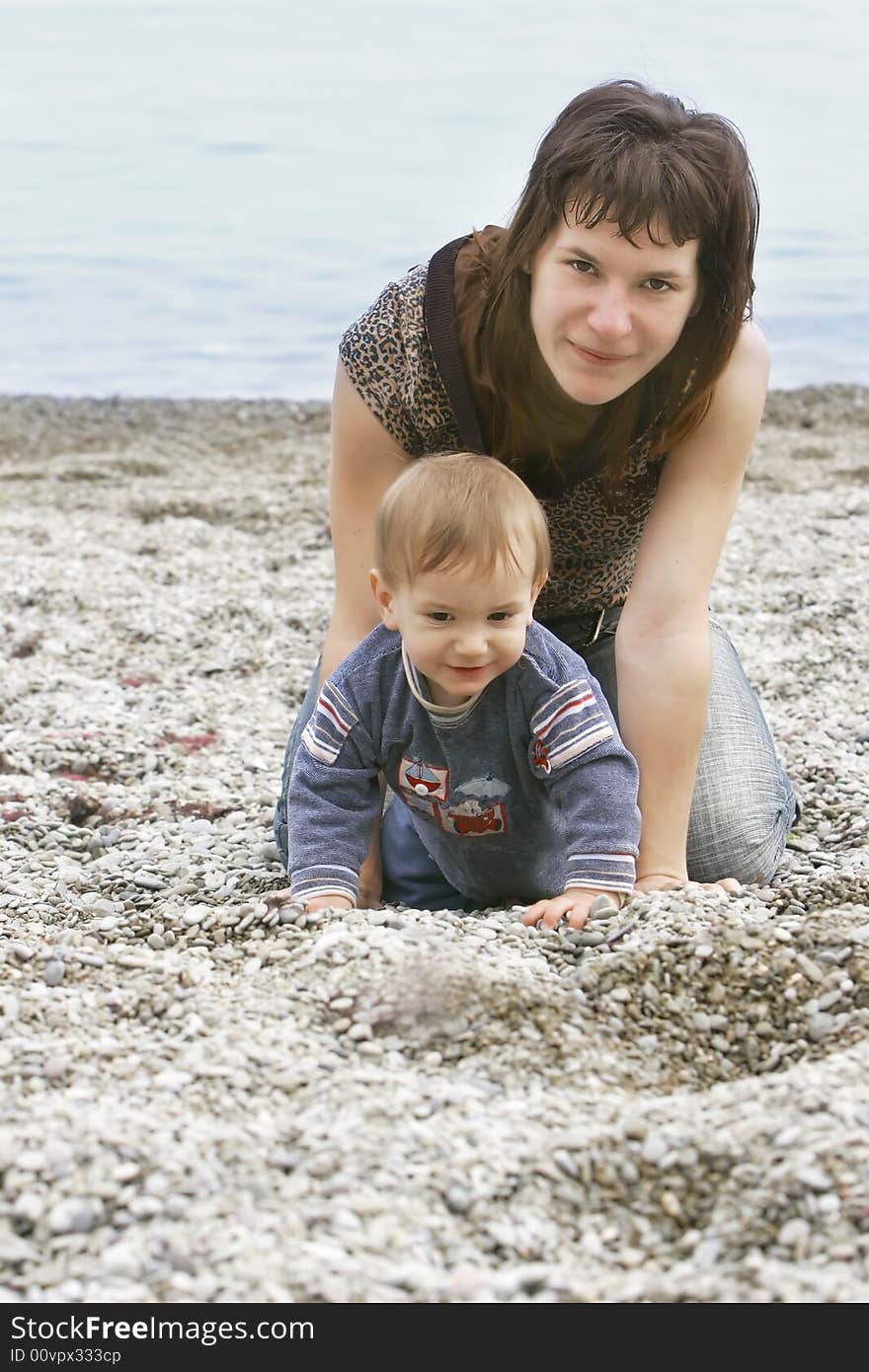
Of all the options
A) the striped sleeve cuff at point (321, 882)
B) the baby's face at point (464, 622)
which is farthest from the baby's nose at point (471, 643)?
the striped sleeve cuff at point (321, 882)

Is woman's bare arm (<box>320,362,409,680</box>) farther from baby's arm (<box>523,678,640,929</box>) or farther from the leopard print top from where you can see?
baby's arm (<box>523,678,640,929</box>)

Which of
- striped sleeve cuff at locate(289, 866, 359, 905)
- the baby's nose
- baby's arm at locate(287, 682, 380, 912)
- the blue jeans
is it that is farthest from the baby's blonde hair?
the blue jeans

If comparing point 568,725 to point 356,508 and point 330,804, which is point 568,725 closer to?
point 330,804

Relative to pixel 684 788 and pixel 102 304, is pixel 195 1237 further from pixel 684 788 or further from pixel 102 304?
pixel 102 304

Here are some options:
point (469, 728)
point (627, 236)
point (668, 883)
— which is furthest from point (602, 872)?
point (627, 236)

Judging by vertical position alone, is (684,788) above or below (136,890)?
above

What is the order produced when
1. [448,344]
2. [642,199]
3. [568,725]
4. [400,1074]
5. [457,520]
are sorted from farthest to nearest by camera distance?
[448,344] → [568,725] → [642,199] → [457,520] → [400,1074]

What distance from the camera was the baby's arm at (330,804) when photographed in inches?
121

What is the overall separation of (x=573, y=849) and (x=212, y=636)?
2.80m

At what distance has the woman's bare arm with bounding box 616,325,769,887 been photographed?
3213 millimetres

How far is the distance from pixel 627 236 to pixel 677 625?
832 mm

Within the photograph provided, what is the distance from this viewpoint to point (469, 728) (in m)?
3.01
